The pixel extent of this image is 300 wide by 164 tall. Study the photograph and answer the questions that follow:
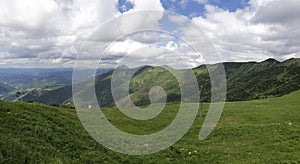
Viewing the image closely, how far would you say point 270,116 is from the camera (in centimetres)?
4725

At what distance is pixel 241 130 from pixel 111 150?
19244 millimetres

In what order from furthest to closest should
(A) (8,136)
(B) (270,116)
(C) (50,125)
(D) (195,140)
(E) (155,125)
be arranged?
(B) (270,116)
(E) (155,125)
(D) (195,140)
(C) (50,125)
(A) (8,136)

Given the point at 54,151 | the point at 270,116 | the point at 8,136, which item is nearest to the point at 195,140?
the point at 54,151

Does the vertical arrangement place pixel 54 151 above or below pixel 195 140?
above

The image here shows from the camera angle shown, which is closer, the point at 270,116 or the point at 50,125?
the point at 50,125

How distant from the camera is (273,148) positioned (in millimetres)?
25422

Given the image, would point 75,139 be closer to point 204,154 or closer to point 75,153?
point 75,153

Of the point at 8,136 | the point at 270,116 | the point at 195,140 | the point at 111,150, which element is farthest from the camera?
the point at 270,116

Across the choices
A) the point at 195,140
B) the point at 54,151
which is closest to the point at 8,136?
Answer: the point at 54,151

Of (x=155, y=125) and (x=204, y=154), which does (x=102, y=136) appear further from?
(x=155, y=125)

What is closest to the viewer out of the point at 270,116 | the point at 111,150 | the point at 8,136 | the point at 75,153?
the point at 8,136

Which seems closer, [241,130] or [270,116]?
[241,130]

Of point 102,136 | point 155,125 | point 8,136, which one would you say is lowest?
point 155,125

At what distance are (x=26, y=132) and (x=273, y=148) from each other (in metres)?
22.4
